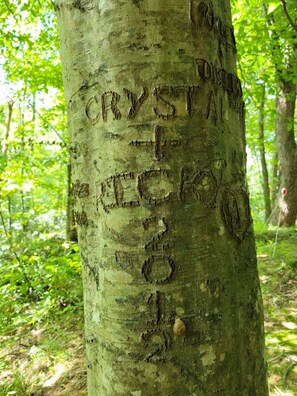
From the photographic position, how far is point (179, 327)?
814 millimetres

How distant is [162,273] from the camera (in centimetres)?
82

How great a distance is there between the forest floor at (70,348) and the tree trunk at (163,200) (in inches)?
53.2

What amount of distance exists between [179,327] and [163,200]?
1.11 feet

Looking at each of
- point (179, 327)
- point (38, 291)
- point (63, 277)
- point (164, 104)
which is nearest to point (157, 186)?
point (164, 104)

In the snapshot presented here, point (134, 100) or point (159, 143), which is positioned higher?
point (134, 100)

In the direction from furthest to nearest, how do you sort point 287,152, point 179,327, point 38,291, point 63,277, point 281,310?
point 287,152 < point 38,291 < point 63,277 < point 281,310 < point 179,327

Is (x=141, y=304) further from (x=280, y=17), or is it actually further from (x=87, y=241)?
(x=280, y=17)

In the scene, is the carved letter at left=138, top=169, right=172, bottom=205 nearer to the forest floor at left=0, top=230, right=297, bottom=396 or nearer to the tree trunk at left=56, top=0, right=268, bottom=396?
the tree trunk at left=56, top=0, right=268, bottom=396

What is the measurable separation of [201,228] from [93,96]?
1.60ft

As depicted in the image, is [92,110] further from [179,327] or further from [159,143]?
[179,327]

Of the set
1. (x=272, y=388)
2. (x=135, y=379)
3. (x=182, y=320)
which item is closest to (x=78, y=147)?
(x=182, y=320)

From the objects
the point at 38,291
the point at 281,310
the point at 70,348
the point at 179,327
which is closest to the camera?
the point at 179,327

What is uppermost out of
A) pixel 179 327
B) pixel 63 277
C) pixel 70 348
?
pixel 179 327

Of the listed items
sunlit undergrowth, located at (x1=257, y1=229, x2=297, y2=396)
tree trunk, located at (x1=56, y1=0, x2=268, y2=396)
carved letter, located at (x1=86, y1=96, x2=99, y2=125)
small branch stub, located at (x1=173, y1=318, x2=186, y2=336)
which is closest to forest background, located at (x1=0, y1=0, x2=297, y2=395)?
sunlit undergrowth, located at (x1=257, y1=229, x2=297, y2=396)
